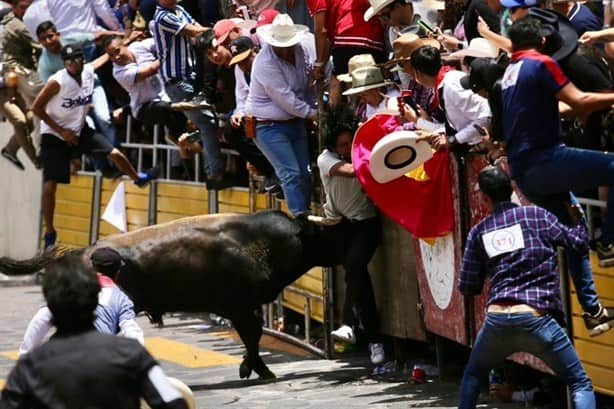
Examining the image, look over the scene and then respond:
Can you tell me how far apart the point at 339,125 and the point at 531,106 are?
3.92 m

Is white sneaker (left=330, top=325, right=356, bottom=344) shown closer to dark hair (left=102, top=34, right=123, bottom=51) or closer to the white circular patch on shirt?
the white circular patch on shirt

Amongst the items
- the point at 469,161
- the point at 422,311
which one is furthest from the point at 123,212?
the point at 469,161

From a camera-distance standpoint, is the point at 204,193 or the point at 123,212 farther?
the point at 123,212

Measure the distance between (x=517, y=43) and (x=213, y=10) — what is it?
7.56 meters

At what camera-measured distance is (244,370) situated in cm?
1380

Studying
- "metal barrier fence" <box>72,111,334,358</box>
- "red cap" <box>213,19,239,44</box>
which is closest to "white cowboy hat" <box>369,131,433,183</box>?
"metal barrier fence" <box>72,111,334,358</box>

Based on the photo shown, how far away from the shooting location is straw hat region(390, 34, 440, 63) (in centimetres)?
1202

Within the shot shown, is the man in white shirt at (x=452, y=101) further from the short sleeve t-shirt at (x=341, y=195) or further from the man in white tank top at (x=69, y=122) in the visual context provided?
the man in white tank top at (x=69, y=122)

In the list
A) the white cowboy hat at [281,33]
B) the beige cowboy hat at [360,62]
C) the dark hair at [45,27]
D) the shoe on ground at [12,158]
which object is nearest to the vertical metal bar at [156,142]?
the dark hair at [45,27]

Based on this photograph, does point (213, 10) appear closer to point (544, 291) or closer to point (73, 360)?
point (544, 291)

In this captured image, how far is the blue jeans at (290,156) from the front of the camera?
14.1 m

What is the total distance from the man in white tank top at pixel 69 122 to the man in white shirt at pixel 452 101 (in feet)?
22.2

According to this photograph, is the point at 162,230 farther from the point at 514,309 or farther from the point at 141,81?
the point at 514,309

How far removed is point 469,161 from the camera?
11.9m
